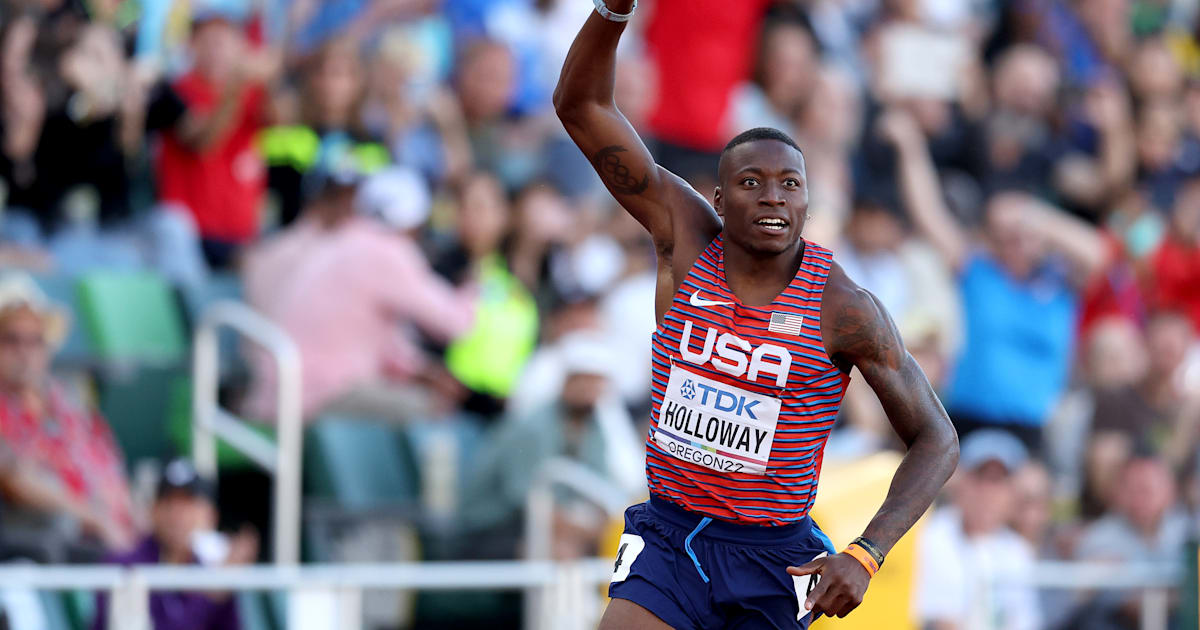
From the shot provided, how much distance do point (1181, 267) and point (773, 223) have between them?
9779 mm

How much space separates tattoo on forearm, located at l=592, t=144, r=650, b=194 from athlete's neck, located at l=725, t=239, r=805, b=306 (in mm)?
362

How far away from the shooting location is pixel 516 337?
11180 mm

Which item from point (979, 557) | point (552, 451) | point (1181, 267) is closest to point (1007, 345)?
point (979, 557)

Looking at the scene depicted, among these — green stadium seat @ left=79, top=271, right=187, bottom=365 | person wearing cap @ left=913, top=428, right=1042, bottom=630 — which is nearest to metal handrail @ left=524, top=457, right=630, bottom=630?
person wearing cap @ left=913, top=428, right=1042, bottom=630

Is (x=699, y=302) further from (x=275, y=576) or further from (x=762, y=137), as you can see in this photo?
(x=275, y=576)

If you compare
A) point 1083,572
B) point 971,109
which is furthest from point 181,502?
point 971,109

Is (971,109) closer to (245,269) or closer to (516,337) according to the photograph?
(516,337)

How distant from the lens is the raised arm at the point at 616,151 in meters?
5.67

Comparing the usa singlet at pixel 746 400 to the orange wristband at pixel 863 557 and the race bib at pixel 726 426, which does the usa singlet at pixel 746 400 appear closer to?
the race bib at pixel 726 426

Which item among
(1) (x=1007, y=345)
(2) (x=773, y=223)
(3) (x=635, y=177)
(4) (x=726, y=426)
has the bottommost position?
(4) (x=726, y=426)

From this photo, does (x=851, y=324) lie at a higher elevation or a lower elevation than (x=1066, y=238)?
lower

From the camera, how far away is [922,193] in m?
13.4

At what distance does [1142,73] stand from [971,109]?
208 cm

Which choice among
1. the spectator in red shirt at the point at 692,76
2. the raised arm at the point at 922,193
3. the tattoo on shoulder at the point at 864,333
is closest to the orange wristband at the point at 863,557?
the tattoo on shoulder at the point at 864,333
